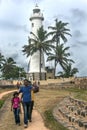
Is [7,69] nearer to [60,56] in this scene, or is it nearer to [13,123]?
[60,56]

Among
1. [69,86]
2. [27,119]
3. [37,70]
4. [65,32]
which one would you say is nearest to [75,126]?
[27,119]

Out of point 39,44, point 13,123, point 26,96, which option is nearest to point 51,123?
point 26,96

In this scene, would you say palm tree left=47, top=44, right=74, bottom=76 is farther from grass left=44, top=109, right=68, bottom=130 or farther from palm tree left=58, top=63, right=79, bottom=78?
grass left=44, top=109, right=68, bottom=130

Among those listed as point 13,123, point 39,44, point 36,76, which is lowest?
point 13,123

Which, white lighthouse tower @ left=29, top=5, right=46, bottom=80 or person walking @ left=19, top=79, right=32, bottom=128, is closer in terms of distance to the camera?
person walking @ left=19, top=79, right=32, bottom=128

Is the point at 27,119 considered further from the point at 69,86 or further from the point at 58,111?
the point at 69,86

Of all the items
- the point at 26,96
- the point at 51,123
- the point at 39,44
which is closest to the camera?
the point at 26,96

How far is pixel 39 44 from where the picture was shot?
77.1 m

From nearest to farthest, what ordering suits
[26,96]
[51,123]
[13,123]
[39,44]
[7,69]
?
[26,96] < [51,123] < [13,123] < [39,44] < [7,69]

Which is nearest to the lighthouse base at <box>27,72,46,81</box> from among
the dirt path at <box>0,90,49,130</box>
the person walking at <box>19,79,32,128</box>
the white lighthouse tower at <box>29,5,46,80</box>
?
the white lighthouse tower at <box>29,5,46,80</box>

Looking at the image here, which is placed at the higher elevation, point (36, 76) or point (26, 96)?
point (36, 76)

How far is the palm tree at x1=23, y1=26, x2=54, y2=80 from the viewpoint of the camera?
7712 cm

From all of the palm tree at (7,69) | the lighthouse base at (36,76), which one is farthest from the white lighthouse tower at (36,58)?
the palm tree at (7,69)

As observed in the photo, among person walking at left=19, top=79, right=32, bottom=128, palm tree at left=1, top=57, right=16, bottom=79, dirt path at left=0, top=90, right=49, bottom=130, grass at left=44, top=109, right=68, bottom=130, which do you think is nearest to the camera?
grass at left=44, top=109, right=68, bottom=130
